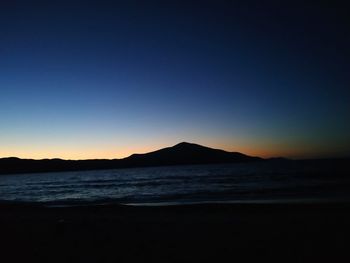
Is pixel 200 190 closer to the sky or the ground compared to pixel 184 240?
closer to the sky

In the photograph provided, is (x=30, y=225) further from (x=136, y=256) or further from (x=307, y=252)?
(x=307, y=252)

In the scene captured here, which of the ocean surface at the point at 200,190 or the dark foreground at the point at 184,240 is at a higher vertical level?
the ocean surface at the point at 200,190

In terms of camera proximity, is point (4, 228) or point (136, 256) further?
point (4, 228)

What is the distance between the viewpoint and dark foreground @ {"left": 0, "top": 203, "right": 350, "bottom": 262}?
912cm

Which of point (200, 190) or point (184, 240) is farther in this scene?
point (200, 190)

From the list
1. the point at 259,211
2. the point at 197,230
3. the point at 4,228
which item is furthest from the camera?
the point at 259,211

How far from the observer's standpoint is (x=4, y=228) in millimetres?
14469

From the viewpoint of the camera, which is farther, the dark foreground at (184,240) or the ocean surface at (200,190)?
the ocean surface at (200,190)

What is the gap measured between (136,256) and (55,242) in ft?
11.3

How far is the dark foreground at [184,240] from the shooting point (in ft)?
29.9

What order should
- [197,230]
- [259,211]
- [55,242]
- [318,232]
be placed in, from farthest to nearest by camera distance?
[259,211]
[197,230]
[318,232]
[55,242]

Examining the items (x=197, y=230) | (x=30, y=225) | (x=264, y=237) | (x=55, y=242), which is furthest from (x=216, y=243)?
(x=30, y=225)

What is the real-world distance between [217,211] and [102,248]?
1097cm

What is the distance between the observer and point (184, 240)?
1152cm
